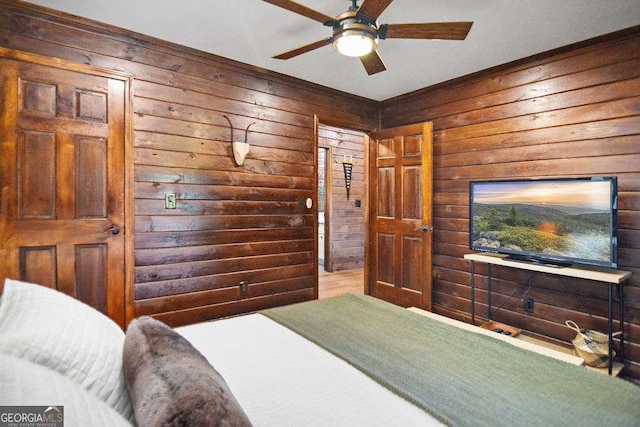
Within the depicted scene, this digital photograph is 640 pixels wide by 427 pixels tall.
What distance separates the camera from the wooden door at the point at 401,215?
380 cm

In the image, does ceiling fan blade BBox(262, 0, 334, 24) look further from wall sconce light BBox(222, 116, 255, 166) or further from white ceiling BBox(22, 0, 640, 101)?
wall sconce light BBox(222, 116, 255, 166)

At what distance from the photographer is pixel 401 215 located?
4.07m

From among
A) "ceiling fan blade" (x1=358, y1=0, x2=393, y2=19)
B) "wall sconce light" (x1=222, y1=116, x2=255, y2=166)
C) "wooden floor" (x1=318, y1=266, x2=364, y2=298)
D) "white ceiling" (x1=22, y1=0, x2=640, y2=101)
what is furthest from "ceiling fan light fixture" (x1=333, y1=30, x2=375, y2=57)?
"wooden floor" (x1=318, y1=266, x2=364, y2=298)

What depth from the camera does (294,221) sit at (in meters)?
3.81

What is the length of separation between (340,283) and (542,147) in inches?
126

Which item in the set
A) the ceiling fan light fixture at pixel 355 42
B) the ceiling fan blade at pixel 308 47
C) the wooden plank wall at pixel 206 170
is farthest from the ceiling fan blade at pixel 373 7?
the wooden plank wall at pixel 206 170

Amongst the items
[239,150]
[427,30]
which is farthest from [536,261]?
[239,150]

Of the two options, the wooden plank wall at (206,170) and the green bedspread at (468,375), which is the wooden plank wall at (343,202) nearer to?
the wooden plank wall at (206,170)

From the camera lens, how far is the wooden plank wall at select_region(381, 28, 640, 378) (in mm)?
2676

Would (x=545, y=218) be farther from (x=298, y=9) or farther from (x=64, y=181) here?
(x=64, y=181)

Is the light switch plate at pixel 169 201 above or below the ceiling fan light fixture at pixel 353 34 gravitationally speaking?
below

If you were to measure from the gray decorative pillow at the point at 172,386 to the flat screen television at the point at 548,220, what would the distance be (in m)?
2.88

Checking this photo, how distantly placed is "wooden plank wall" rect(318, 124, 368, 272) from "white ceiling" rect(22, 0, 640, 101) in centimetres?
259

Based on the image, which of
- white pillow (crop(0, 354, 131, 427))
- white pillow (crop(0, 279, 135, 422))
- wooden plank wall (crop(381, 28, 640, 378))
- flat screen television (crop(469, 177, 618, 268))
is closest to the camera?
white pillow (crop(0, 354, 131, 427))
